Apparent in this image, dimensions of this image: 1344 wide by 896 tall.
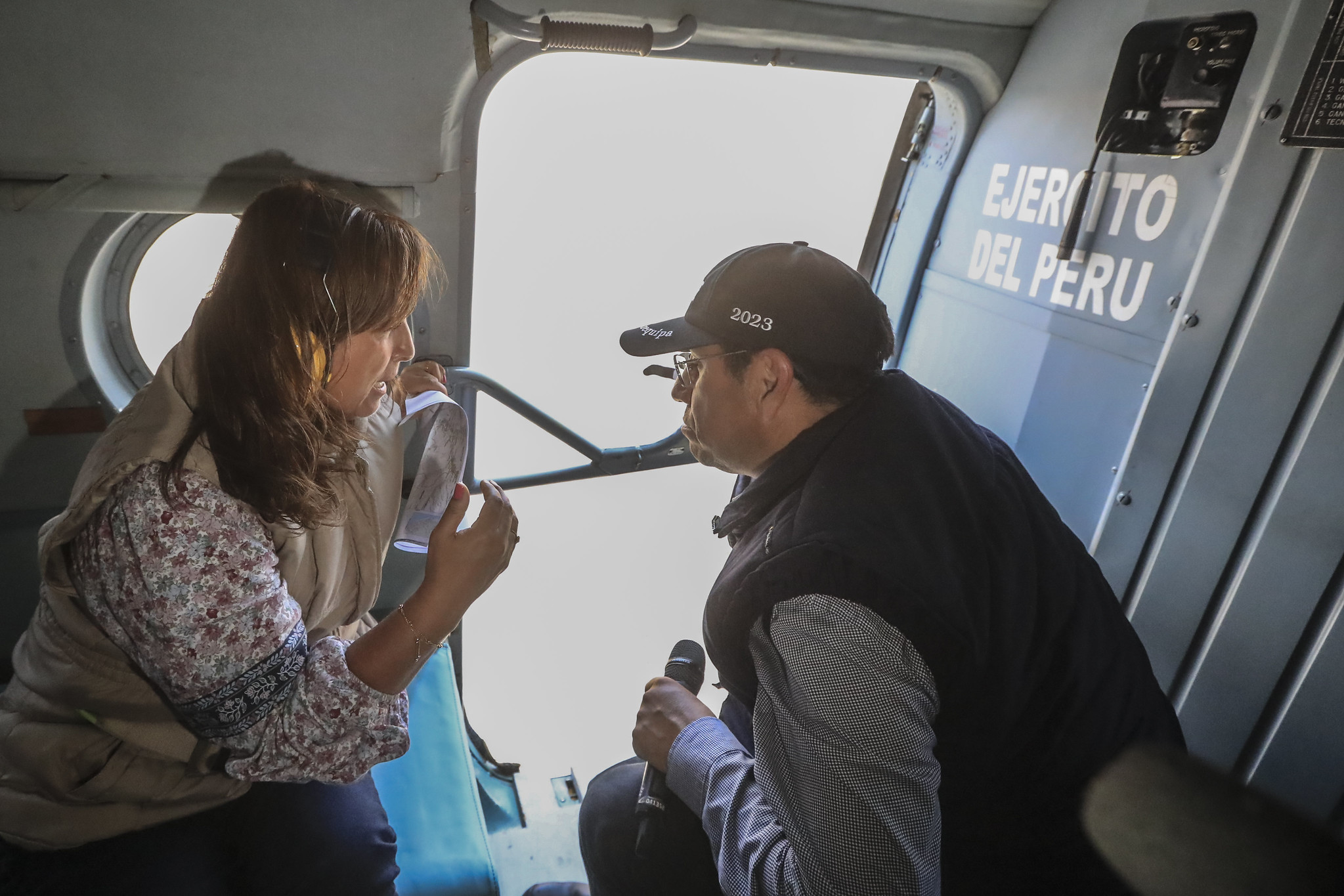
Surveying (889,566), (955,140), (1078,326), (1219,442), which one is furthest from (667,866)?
(955,140)

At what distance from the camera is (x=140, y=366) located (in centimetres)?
189

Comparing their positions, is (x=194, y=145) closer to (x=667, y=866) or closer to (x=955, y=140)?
(x=667, y=866)

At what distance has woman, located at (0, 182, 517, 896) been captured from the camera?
1.20 metres

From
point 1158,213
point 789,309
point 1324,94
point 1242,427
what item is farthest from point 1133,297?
point 789,309

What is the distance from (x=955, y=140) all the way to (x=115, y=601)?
2.57 m

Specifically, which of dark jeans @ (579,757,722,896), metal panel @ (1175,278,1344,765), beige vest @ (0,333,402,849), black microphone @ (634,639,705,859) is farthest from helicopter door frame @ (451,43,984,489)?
metal panel @ (1175,278,1344,765)

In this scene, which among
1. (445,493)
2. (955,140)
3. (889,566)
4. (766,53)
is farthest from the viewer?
(955,140)

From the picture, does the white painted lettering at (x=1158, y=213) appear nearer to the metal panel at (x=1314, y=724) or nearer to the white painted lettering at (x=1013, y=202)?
the white painted lettering at (x=1013, y=202)

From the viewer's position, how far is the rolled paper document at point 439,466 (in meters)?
1.77

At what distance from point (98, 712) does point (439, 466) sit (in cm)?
81

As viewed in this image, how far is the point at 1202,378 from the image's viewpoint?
1.69 meters

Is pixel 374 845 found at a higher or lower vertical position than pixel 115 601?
lower

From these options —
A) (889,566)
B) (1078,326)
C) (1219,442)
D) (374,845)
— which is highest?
(1078,326)

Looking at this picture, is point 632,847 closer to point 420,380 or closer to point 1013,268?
point 420,380
